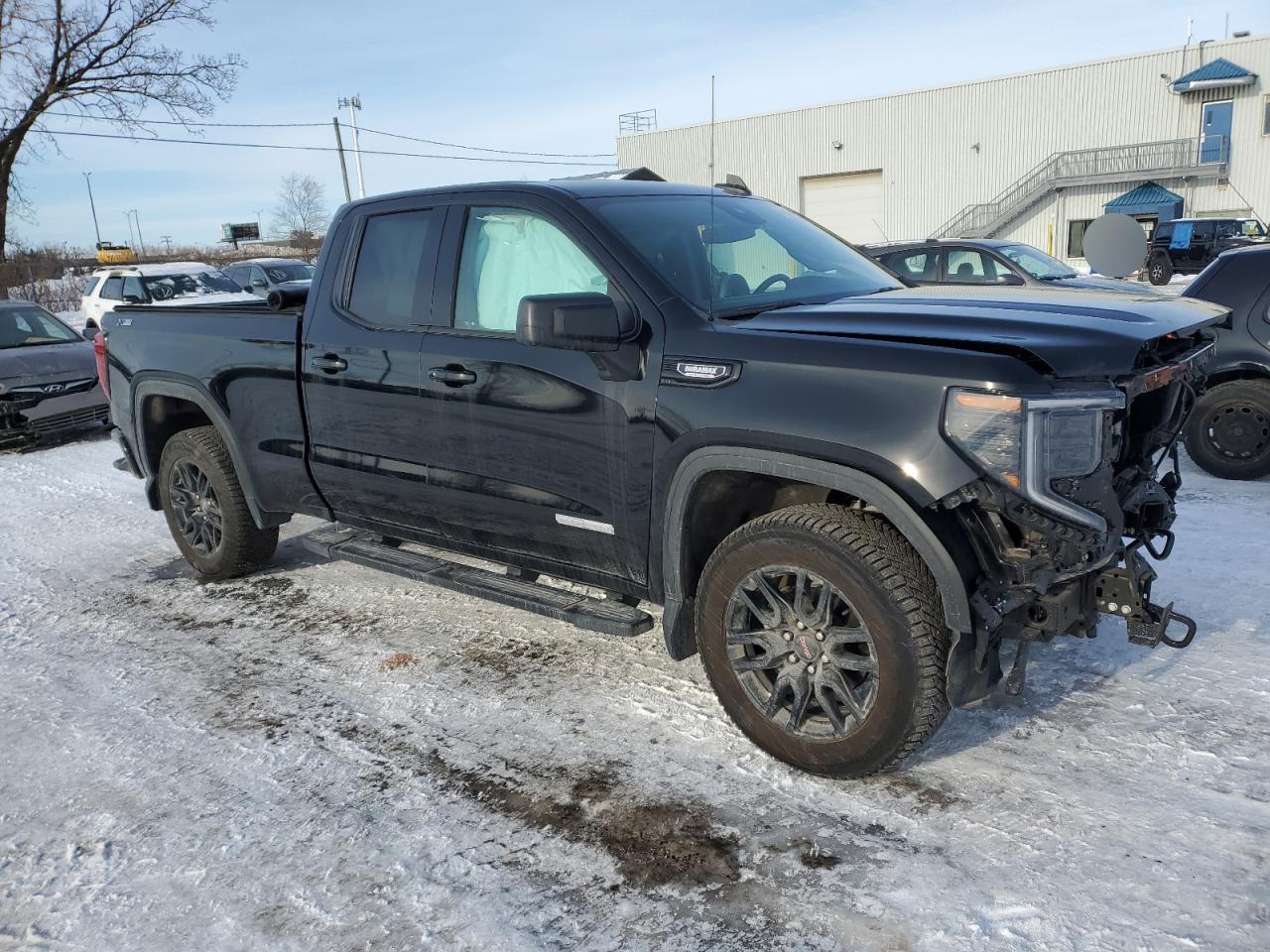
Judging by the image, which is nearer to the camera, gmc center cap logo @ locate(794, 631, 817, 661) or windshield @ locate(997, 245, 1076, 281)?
gmc center cap logo @ locate(794, 631, 817, 661)

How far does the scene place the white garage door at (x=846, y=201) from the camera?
4594cm

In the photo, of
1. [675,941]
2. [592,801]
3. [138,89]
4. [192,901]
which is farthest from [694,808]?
[138,89]

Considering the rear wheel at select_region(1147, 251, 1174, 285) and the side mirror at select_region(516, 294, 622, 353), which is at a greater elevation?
the side mirror at select_region(516, 294, 622, 353)

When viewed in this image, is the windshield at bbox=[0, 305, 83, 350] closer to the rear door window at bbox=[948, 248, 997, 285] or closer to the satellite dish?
the rear door window at bbox=[948, 248, 997, 285]

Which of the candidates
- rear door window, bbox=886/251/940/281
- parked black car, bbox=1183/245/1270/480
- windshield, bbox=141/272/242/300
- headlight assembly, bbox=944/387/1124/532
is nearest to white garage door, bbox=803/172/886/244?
windshield, bbox=141/272/242/300

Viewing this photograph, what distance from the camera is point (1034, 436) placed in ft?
8.76

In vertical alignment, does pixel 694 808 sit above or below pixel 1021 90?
below

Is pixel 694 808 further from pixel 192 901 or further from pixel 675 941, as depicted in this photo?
pixel 192 901

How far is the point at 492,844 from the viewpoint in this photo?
299 centimetres

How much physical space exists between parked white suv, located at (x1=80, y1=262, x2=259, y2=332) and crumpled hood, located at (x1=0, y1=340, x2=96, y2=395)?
5.95 m

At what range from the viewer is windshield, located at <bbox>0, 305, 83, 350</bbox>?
10.9 m

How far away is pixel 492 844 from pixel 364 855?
38 centimetres

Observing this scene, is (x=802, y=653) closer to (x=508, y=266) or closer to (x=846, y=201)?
(x=508, y=266)

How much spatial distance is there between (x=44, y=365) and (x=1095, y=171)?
39936 millimetres
